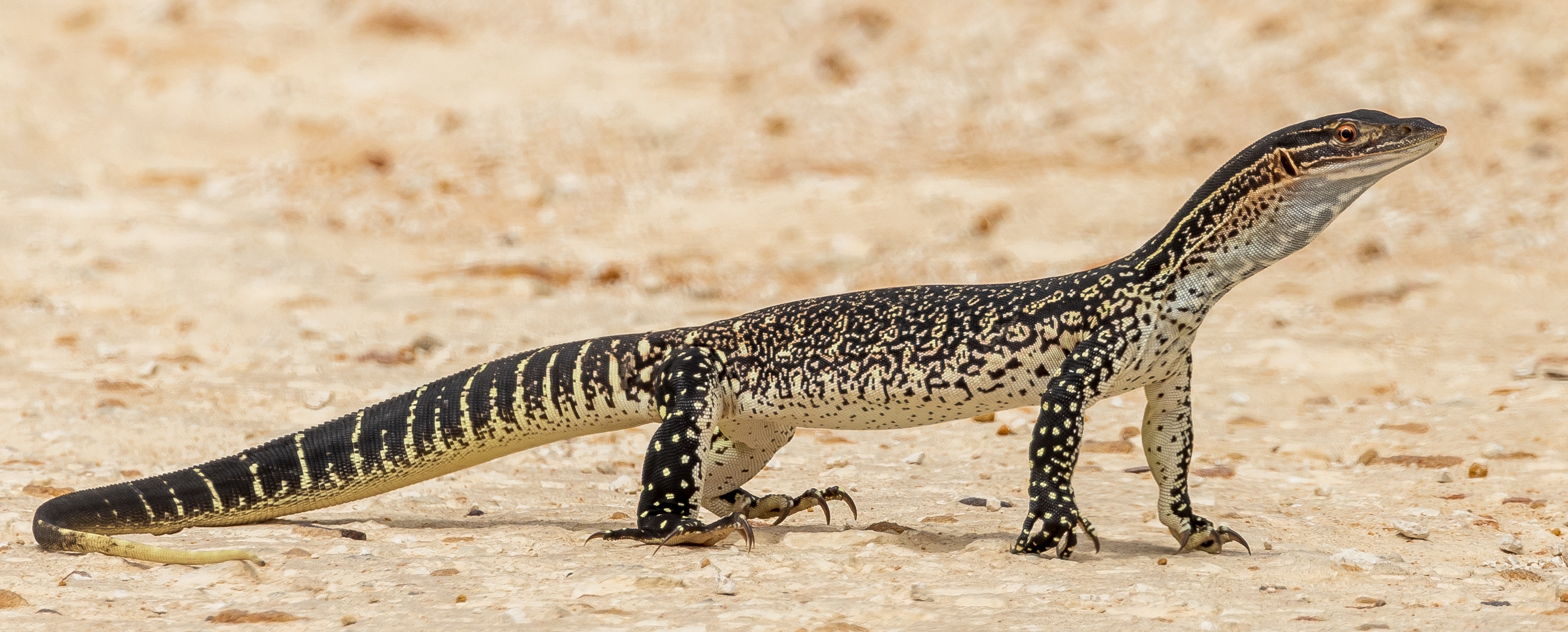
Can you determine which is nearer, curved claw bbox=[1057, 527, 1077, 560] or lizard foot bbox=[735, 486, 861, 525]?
curved claw bbox=[1057, 527, 1077, 560]

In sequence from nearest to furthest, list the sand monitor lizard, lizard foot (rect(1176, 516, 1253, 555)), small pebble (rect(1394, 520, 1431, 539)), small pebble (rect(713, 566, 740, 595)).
Result: small pebble (rect(713, 566, 740, 595)) < the sand monitor lizard < lizard foot (rect(1176, 516, 1253, 555)) < small pebble (rect(1394, 520, 1431, 539))

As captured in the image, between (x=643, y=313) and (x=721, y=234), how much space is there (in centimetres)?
313

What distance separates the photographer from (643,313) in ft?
42.2

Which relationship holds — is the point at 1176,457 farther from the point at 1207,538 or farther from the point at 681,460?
the point at 681,460

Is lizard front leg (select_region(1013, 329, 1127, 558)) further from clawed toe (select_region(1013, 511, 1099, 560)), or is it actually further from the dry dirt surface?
the dry dirt surface

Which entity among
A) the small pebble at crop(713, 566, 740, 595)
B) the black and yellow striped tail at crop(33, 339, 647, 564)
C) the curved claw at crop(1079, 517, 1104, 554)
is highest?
the black and yellow striped tail at crop(33, 339, 647, 564)

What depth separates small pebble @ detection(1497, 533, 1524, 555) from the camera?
6.38m

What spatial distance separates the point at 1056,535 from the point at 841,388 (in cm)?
113

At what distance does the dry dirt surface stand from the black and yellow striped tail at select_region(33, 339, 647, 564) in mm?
182

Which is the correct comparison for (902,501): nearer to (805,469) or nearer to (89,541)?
(805,469)

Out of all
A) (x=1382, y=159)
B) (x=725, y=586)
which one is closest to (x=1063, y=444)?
(x=725, y=586)

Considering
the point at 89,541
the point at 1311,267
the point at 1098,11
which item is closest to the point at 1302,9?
the point at 1098,11

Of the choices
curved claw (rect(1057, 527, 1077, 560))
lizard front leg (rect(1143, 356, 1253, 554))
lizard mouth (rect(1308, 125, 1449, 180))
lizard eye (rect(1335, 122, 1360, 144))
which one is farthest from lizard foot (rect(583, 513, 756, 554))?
Answer: lizard eye (rect(1335, 122, 1360, 144))

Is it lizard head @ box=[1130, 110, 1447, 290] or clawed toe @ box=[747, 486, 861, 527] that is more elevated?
lizard head @ box=[1130, 110, 1447, 290]
